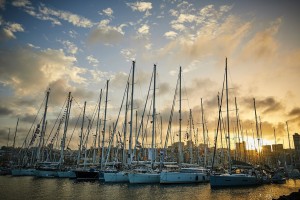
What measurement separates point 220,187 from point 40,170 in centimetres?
4872

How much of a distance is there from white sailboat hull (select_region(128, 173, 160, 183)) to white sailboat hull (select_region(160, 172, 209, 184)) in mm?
1656

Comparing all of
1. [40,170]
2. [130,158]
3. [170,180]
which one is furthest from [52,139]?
[170,180]

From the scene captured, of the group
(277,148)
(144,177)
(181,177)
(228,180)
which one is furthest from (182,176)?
(277,148)

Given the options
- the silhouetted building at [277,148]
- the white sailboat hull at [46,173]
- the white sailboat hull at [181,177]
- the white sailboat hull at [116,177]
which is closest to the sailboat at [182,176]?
the white sailboat hull at [181,177]

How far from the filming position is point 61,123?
73.4 meters

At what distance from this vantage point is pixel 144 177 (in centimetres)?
4088

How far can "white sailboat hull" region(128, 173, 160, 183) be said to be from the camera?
4025cm

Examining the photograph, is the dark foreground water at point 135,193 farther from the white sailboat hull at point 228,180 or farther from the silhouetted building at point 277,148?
the silhouetted building at point 277,148

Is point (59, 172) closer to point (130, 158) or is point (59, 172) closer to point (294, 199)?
point (130, 158)

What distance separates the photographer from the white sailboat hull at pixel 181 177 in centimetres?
4075

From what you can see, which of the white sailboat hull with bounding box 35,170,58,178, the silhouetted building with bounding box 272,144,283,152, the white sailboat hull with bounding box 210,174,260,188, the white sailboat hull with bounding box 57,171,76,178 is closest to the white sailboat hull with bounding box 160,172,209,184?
the white sailboat hull with bounding box 210,174,260,188

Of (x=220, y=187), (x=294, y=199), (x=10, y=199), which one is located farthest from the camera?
(x=220, y=187)

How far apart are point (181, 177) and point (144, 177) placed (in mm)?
7296

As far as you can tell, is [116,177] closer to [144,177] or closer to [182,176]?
[144,177]
